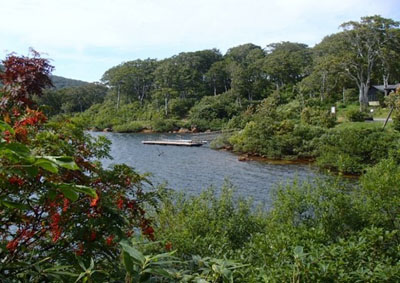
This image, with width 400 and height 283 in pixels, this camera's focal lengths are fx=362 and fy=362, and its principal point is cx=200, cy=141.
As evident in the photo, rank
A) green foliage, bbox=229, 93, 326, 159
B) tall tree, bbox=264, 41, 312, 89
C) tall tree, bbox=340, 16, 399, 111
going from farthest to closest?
tall tree, bbox=264, 41, 312, 89 < tall tree, bbox=340, 16, 399, 111 < green foliage, bbox=229, 93, 326, 159

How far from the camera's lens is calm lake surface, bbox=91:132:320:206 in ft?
51.4

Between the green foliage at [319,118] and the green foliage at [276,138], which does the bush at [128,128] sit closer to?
the green foliage at [276,138]

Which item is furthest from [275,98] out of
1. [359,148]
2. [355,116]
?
[359,148]

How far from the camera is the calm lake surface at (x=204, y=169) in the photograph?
1565cm

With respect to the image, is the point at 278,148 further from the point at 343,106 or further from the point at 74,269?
the point at 74,269

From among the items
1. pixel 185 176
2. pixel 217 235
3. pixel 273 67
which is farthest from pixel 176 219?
pixel 273 67

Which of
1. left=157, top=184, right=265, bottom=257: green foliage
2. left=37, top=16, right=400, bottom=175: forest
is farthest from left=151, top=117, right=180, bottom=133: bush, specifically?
Result: left=157, top=184, right=265, bottom=257: green foliage

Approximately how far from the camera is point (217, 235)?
5000 millimetres

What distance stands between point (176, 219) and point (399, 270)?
404cm

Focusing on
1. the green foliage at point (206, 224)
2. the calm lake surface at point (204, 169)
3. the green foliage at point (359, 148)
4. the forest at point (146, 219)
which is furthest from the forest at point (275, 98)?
the calm lake surface at point (204, 169)

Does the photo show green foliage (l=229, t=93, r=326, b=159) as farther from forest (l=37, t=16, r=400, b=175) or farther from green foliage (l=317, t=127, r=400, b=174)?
green foliage (l=317, t=127, r=400, b=174)

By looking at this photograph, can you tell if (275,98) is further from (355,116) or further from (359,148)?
(359,148)

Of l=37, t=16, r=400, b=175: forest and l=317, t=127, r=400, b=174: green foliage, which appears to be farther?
l=37, t=16, r=400, b=175: forest

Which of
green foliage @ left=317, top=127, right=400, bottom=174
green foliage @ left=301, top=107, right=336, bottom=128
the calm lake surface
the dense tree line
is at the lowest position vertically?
the calm lake surface
